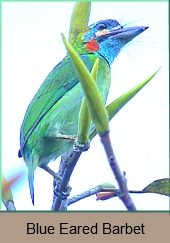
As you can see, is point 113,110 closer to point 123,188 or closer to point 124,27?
point 123,188

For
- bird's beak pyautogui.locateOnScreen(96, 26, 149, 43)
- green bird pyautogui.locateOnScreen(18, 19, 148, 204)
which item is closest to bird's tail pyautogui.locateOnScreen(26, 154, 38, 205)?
green bird pyautogui.locateOnScreen(18, 19, 148, 204)

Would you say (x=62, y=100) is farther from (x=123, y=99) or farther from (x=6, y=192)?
(x=123, y=99)

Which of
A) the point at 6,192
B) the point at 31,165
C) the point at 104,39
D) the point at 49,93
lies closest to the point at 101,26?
the point at 104,39

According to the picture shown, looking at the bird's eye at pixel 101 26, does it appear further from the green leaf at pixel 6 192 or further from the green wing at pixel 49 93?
the green leaf at pixel 6 192

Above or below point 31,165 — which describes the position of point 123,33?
above

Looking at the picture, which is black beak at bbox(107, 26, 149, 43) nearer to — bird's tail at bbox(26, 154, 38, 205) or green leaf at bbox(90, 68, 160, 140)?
bird's tail at bbox(26, 154, 38, 205)

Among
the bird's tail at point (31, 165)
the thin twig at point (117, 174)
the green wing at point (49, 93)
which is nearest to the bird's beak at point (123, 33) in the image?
the green wing at point (49, 93)

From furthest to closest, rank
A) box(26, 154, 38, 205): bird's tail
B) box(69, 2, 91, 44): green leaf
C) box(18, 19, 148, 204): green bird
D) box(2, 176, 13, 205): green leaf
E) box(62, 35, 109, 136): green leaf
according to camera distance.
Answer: box(18, 19, 148, 204): green bird < box(26, 154, 38, 205): bird's tail < box(69, 2, 91, 44): green leaf < box(2, 176, 13, 205): green leaf < box(62, 35, 109, 136): green leaf
